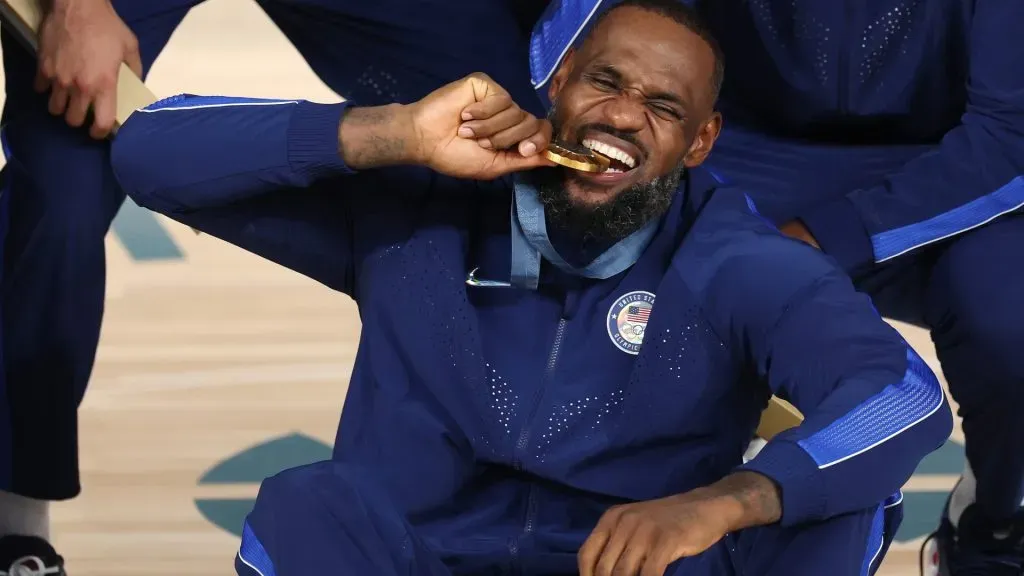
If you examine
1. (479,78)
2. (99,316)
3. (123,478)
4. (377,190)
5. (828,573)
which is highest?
(479,78)

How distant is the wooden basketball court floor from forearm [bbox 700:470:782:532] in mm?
863

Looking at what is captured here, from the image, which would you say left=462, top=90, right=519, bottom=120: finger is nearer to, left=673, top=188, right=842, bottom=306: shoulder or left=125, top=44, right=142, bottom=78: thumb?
left=673, top=188, right=842, bottom=306: shoulder

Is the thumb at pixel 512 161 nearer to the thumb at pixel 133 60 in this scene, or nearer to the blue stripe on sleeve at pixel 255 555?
the blue stripe on sleeve at pixel 255 555

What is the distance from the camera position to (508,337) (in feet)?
5.24

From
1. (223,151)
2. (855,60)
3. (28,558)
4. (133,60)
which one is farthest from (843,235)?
(28,558)

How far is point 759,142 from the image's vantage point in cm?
212

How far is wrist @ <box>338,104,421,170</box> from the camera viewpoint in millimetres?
1513

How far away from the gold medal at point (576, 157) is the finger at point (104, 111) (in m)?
0.58

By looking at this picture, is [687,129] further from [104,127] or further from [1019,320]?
[104,127]

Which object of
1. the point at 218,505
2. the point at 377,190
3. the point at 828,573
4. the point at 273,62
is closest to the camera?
the point at 828,573

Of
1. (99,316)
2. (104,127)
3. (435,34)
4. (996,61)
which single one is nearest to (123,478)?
(99,316)

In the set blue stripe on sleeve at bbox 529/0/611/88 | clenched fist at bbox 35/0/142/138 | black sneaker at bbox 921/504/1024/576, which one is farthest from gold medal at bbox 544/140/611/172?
black sneaker at bbox 921/504/1024/576

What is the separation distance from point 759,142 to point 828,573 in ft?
2.87

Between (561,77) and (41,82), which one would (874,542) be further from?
(41,82)
